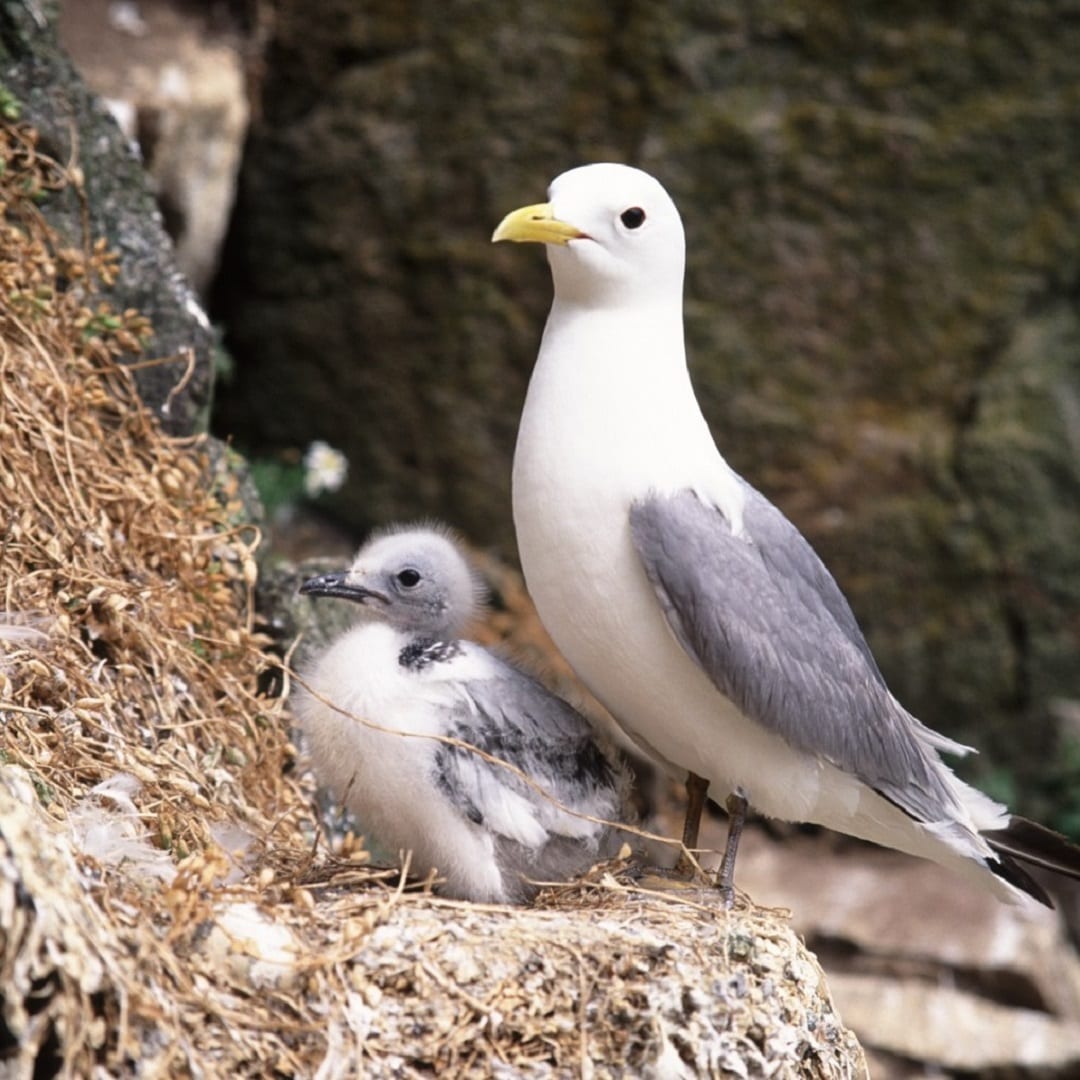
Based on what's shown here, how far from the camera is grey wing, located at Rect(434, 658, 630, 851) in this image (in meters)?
3.42

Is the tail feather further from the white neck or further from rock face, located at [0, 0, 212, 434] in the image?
rock face, located at [0, 0, 212, 434]

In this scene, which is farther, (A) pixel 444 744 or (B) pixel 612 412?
(B) pixel 612 412

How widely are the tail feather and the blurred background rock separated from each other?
130 inches

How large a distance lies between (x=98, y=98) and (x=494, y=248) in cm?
251

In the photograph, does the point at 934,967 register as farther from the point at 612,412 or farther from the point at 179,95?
the point at 179,95

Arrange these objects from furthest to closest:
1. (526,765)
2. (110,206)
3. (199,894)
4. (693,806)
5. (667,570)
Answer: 1. (110,206)
2. (693,806)
3. (526,765)
4. (667,570)
5. (199,894)

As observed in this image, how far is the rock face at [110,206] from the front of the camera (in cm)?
452

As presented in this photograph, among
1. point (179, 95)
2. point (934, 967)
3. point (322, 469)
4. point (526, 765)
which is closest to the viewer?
point (526, 765)

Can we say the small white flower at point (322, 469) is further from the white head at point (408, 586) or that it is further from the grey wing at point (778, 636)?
the grey wing at point (778, 636)

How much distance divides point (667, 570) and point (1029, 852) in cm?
112

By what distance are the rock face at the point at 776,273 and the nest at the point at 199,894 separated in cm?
283

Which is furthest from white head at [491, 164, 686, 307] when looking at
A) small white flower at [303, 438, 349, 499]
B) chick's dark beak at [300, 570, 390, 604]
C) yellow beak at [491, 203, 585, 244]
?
small white flower at [303, 438, 349, 499]

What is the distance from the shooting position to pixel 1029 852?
3.87 metres

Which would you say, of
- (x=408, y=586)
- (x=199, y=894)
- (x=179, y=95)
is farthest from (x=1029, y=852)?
(x=179, y=95)
